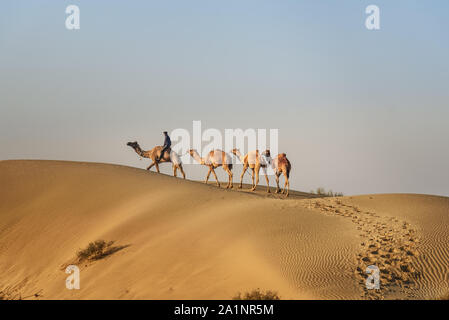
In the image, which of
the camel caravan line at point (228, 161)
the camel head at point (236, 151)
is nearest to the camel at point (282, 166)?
the camel caravan line at point (228, 161)

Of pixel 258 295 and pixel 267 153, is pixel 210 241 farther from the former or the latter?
pixel 267 153

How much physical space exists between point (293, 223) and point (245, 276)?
4.31m

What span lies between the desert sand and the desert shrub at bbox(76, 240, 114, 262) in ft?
1.18

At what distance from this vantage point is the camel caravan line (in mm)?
29406

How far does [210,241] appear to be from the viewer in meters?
17.3

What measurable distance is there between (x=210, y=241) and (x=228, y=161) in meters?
14.6

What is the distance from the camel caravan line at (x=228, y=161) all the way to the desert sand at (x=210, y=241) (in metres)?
4.30

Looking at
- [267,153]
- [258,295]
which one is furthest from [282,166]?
[258,295]

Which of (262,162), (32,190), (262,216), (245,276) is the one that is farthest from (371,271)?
(32,190)

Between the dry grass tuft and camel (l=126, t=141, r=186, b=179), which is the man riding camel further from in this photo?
the dry grass tuft

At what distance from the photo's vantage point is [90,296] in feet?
52.1

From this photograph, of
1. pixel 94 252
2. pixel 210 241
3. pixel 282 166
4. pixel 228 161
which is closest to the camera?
pixel 210 241

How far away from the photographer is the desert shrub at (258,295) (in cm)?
1255
